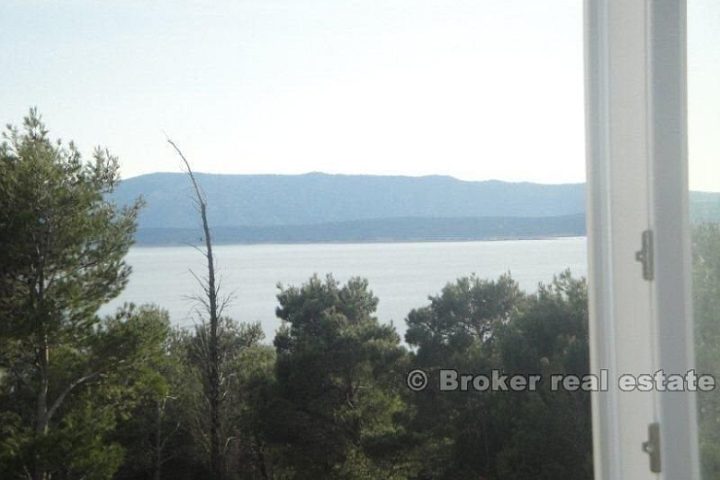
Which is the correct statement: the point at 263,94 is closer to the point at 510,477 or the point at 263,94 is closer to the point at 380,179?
the point at 380,179

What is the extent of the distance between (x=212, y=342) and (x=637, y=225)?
3.07m

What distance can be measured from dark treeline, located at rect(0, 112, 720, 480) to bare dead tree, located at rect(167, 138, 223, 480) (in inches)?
0.9

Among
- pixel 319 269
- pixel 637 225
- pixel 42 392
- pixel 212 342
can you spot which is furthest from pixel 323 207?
pixel 637 225

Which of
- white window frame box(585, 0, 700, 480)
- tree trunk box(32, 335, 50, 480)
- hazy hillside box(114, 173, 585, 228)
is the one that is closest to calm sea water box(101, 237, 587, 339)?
hazy hillside box(114, 173, 585, 228)

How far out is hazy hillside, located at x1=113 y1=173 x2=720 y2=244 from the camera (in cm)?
361

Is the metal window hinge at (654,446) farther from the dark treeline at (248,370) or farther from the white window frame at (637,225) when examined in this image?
the dark treeline at (248,370)

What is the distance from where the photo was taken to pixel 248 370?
12.1 feet

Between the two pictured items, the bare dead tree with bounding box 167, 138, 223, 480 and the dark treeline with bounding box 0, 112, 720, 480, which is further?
the bare dead tree with bounding box 167, 138, 223, 480

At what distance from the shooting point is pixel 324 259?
144 inches

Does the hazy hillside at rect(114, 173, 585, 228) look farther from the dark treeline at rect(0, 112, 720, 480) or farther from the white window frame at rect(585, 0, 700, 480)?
the white window frame at rect(585, 0, 700, 480)

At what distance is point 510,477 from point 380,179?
1.57 metres

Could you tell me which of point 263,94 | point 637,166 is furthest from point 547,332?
point 637,166

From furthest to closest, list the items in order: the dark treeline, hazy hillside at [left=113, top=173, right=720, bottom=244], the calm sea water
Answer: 1. hazy hillside at [left=113, top=173, right=720, bottom=244]
2. the calm sea water
3. the dark treeline

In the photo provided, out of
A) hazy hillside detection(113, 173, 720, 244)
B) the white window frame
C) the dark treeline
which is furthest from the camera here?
hazy hillside detection(113, 173, 720, 244)
